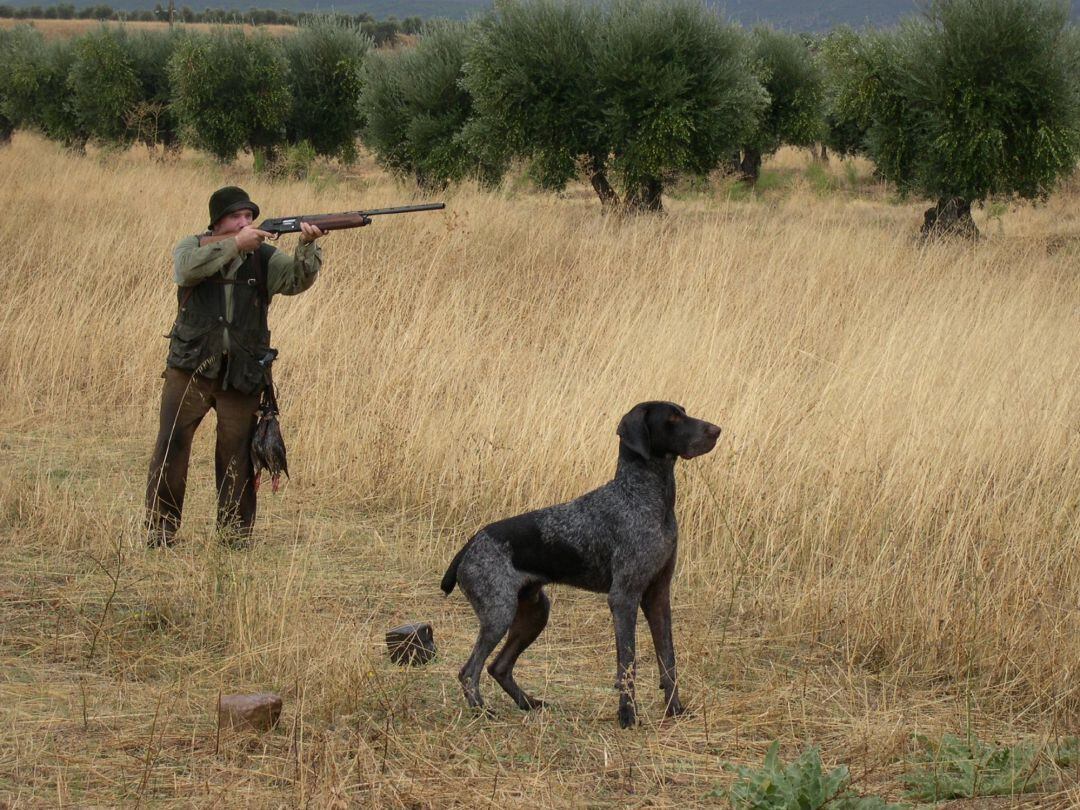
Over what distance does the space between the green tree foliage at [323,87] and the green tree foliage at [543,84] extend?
7999 mm

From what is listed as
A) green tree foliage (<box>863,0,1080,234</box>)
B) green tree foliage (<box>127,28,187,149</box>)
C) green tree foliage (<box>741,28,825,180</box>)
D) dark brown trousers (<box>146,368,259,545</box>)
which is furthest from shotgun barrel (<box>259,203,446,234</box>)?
green tree foliage (<box>127,28,187,149</box>)

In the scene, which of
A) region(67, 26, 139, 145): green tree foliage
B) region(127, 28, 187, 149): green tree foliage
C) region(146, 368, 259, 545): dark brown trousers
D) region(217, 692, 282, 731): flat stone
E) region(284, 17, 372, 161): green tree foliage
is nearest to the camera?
region(217, 692, 282, 731): flat stone

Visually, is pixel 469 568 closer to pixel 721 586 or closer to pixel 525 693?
pixel 525 693

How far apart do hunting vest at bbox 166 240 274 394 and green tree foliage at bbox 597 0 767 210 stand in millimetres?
11297

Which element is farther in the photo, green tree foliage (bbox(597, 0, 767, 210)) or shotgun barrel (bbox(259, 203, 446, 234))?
green tree foliage (bbox(597, 0, 767, 210))

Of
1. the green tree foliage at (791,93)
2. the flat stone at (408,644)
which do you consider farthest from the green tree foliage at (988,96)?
the flat stone at (408,644)

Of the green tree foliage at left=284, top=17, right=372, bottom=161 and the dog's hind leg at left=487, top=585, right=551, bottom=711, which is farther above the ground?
the green tree foliage at left=284, top=17, right=372, bottom=161

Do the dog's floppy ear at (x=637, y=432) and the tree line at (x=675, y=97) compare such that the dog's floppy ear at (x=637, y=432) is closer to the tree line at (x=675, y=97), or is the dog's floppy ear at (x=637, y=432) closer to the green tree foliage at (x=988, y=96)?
the tree line at (x=675, y=97)

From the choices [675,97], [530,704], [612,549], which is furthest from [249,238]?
[675,97]

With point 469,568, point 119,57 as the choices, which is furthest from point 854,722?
point 119,57

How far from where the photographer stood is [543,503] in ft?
21.1

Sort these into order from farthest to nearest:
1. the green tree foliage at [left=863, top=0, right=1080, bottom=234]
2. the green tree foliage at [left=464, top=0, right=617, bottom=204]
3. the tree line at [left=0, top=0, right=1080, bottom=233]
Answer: the green tree foliage at [left=464, top=0, right=617, bottom=204] → the tree line at [left=0, top=0, right=1080, bottom=233] → the green tree foliage at [left=863, top=0, right=1080, bottom=234]

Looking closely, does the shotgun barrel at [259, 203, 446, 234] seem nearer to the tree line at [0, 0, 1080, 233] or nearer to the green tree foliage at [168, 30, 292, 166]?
the tree line at [0, 0, 1080, 233]

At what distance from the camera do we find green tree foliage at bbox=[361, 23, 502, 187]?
19.8 m
